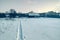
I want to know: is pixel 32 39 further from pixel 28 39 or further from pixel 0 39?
pixel 0 39

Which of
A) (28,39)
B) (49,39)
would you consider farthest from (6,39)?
(49,39)

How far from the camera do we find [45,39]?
4.82m

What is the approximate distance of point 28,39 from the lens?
477 centimetres

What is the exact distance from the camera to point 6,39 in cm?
488

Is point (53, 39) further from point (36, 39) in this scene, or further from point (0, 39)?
point (0, 39)

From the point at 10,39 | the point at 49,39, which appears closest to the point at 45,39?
the point at 49,39

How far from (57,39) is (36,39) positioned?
743 mm

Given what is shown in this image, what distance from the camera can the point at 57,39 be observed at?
483 centimetres

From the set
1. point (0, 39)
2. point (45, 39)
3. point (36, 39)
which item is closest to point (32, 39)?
point (36, 39)

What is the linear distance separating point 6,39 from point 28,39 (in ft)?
2.61

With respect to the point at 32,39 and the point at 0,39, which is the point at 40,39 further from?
the point at 0,39

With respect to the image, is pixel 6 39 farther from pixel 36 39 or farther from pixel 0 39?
pixel 36 39

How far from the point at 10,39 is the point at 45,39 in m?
1.25

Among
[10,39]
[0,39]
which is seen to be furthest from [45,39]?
[0,39]
